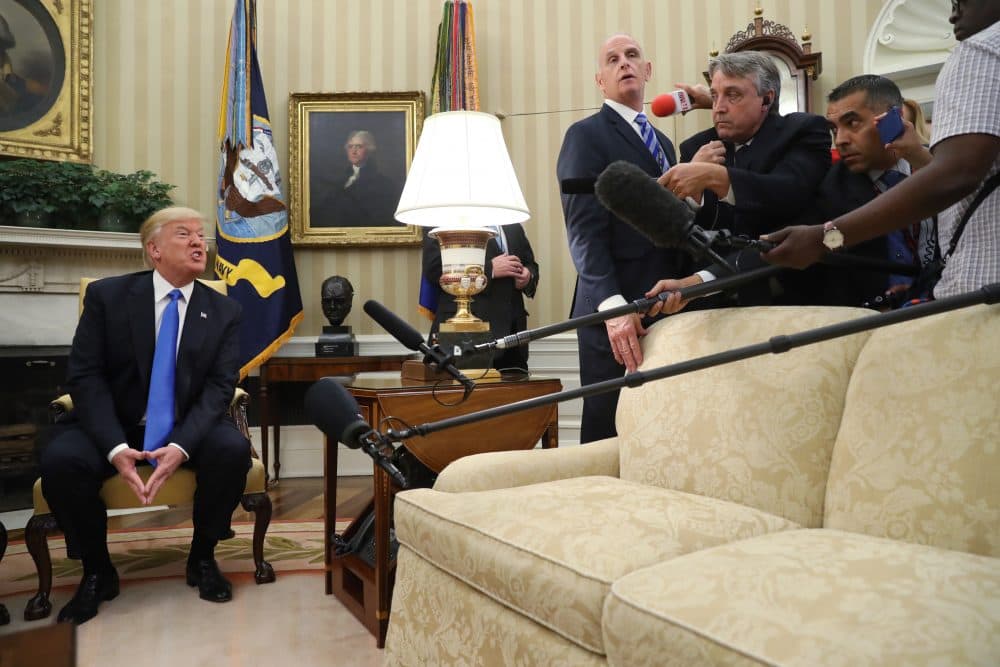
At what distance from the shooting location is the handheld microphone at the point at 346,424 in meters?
1.11

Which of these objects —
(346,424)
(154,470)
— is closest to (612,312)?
(346,424)

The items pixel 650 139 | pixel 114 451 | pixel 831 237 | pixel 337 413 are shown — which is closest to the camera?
pixel 337 413

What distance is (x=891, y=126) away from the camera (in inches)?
69.5

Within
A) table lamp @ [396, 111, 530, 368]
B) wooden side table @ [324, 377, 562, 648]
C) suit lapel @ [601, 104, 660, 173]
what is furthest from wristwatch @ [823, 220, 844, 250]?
table lamp @ [396, 111, 530, 368]

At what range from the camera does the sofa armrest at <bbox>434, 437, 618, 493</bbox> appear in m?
1.93

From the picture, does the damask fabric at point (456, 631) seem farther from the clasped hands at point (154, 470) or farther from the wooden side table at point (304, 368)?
the wooden side table at point (304, 368)

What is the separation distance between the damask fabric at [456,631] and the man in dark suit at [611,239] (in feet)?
2.53

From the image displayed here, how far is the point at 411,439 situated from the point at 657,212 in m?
1.21

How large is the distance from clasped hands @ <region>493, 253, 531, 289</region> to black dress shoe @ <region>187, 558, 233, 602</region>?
1897 mm

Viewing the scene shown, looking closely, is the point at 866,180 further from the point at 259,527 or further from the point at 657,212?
the point at 259,527

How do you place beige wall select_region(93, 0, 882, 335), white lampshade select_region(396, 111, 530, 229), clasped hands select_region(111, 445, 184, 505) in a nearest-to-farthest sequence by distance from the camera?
white lampshade select_region(396, 111, 530, 229) < clasped hands select_region(111, 445, 184, 505) < beige wall select_region(93, 0, 882, 335)

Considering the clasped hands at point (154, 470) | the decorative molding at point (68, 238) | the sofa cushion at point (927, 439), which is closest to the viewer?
the sofa cushion at point (927, 439)

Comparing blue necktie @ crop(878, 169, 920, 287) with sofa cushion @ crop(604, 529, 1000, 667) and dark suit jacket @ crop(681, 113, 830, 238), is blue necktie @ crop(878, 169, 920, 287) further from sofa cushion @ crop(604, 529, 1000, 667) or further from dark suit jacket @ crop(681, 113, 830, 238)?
sofa cushion @ crop(604, 529, 1000, 667)

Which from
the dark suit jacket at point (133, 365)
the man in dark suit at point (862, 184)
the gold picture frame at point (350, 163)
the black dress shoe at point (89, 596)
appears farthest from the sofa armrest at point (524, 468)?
the gold picture frame at point (350, 163)
